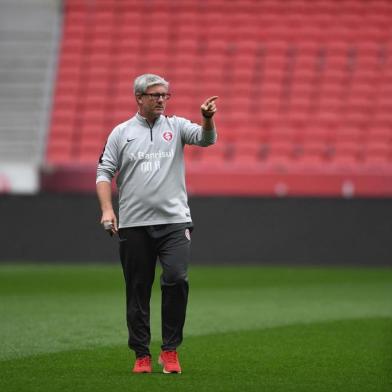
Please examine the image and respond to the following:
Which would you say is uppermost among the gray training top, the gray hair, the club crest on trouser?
the gray hair

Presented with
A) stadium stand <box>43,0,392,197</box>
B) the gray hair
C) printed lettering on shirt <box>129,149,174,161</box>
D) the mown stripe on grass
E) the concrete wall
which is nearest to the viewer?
the mown stripe on grass

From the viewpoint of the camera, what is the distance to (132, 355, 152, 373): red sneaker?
23.5 feet

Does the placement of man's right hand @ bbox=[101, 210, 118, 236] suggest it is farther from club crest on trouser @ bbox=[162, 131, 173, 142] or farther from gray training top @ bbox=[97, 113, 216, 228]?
club crest on trouser @ bbox=[162, 131, 173, 142]

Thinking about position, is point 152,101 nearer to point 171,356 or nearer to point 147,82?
point 147,82

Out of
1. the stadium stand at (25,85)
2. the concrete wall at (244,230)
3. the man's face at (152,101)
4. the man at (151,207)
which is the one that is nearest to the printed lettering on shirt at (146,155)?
the man at (151,207)

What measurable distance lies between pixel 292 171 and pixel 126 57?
5.26 m

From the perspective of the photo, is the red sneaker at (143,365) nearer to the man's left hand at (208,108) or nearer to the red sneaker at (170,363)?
the red sneaker at (170,363)

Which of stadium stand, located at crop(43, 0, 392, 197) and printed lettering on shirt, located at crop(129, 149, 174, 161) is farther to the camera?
stadium stand, located at crop(43, 0, 392, 197)

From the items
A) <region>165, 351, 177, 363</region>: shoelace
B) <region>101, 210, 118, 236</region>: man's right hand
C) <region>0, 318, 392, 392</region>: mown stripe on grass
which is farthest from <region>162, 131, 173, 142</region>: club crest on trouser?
<region>0, 318, 392, 392</region>: mown stripe on grass

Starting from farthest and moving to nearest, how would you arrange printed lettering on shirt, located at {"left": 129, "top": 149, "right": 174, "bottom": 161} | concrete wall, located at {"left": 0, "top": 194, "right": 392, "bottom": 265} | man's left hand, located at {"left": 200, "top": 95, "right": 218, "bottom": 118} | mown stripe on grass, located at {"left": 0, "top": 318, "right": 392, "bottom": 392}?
1. concrete wall, located at {"left": 0, "top": 194, "right": 392, "bottom": 265}
2. printed lettering on shirt, located at {"left": 129, "top": 149, "right": 174, "bottom": 161}
3. man's left hand, located at {"left": 200, "top": 95, "right": 218, "bottom": 118}
4. mown stripe on grass, located at {"left": 0, "top": 318, "right": 392, "bottom": 392}

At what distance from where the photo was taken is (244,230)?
1783 cm

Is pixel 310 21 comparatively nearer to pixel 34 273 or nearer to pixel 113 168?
pixel 34 273

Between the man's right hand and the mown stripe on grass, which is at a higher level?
the man's right hand

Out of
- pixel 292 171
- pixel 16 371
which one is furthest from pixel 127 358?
pixel 292 171
